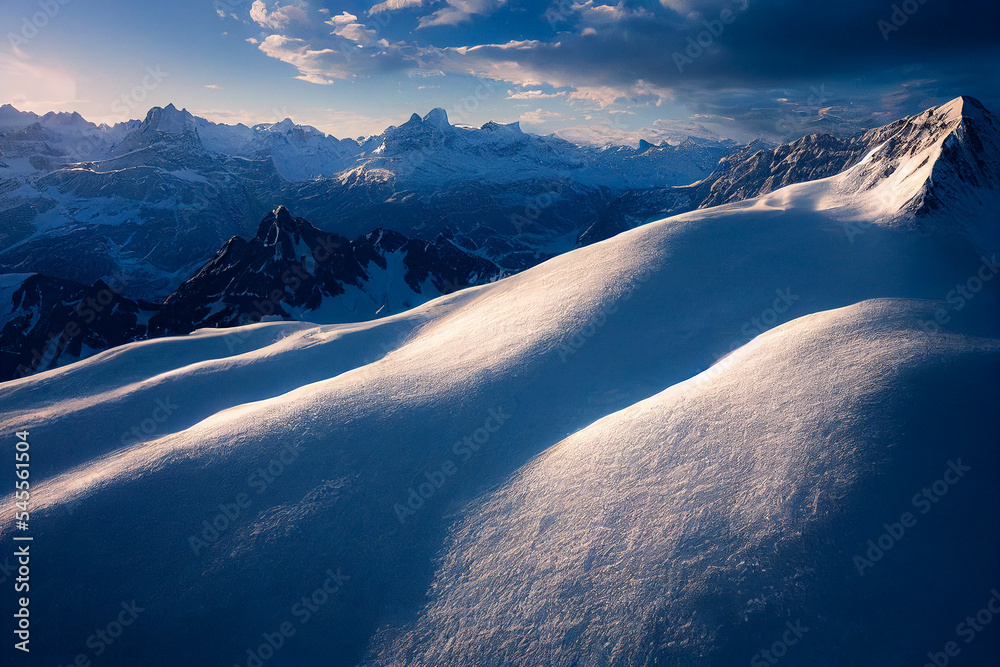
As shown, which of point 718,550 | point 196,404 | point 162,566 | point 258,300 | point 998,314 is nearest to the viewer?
point 718,550

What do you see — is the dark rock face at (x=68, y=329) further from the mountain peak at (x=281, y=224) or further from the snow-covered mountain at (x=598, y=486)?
the snow-covered mountain at (x=598, y=486)

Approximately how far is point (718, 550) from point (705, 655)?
118 inches

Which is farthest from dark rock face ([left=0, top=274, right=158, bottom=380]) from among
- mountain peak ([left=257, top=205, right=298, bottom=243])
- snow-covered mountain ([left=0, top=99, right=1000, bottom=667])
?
snow-covered mountain ([left=0, top=99, right=1000, bottom=667])

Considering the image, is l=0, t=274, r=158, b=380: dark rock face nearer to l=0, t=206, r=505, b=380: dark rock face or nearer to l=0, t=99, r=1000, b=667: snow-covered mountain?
l=0, t=206, r=505, b=380: dark rock face

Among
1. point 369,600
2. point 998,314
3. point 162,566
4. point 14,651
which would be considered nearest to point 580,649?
point 369,600

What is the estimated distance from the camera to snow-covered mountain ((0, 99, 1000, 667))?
12992 mm

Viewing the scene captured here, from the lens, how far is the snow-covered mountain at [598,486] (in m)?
13.0

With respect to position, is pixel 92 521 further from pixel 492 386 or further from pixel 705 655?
pixel 705 655

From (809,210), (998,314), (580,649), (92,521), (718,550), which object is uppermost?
(809,210)

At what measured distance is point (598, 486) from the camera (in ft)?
56.5

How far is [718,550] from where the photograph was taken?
13.8 metres

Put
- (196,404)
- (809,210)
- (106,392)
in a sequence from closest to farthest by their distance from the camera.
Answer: (196,404), (106,392), (809,210)

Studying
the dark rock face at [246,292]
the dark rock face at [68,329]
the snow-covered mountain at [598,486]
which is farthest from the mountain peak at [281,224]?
the snow-covered mountain at [598,486]

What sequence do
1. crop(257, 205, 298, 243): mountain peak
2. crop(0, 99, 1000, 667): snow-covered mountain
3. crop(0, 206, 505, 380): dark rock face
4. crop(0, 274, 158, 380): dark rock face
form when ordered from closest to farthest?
crop(0, 99, 1000, 667): snow-covered mountain < crop(0, 274, 158, 380): dark rock face < crop(0, 206, 505, 380): dark rock face < crop(257, 205, 298, 243): mountain peak
